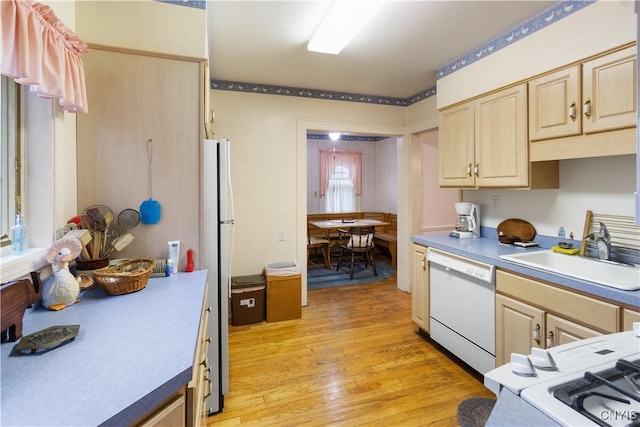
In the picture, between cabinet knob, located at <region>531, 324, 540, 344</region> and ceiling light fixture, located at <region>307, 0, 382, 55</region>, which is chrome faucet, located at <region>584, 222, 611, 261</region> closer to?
cabinet knob, located at <region>531, 324, 540, 344</region>

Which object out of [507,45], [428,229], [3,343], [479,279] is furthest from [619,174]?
[3,343]

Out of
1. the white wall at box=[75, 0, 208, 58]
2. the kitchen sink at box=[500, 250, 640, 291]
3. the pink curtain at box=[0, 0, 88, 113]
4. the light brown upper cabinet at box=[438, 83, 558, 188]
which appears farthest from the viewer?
the light brown upper cabinet at box=[438, 83, 558, 188]

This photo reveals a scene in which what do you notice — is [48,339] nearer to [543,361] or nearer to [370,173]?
[543,361]

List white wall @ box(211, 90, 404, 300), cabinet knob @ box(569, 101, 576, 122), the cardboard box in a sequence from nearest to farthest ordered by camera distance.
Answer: cabinet knob @ box(569, 101, 576, 122) < the cardboard box < white wall @ box(211, 90, 404, 300)

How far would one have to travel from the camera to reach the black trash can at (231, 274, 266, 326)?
10.0ft

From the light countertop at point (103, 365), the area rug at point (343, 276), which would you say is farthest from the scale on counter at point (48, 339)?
the area rug at point (343, 276)

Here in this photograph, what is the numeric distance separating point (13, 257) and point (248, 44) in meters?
2.16

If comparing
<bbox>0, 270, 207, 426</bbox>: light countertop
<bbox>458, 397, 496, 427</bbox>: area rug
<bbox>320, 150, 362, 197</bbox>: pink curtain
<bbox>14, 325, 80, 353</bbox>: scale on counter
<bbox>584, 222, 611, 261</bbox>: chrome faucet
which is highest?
<bbox>320, 150, 362, 197</bbox>: pink curtain

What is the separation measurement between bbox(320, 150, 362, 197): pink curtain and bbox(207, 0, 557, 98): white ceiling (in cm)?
298

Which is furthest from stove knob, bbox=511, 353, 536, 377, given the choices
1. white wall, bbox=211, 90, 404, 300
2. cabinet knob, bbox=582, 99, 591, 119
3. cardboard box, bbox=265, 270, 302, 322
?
white wall, bbox=211, 90, 404, 300

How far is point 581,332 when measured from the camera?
1516 mm

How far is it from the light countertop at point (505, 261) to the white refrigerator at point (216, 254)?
1696mm

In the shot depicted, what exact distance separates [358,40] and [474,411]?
2.75m

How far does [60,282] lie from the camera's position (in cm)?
123
